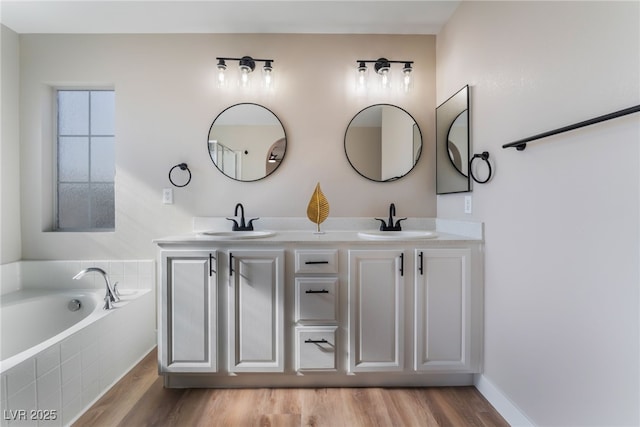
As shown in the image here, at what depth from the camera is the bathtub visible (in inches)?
50.5

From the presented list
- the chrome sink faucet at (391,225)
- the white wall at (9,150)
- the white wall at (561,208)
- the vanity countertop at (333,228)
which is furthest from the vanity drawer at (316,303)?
the white wall at (9,150)

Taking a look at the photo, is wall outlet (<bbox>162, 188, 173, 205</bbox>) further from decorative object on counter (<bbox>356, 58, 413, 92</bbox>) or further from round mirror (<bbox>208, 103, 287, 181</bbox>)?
decorative object on counter (<bbox>356, 58, 413, 92</bbox>)

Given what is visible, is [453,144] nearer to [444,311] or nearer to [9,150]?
[444,311]

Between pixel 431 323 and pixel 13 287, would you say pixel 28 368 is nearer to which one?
pixel 13 287

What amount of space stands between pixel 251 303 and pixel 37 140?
6.97 feet

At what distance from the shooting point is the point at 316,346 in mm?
1759

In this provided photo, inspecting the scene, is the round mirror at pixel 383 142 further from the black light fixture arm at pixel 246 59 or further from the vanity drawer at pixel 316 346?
the vanity drawer at pixel 316 346

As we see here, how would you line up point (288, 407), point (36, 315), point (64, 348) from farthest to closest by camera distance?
point (36, 315), point (288, 407), point (64, 348)

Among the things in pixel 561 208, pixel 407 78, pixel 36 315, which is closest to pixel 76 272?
pixel 36 315

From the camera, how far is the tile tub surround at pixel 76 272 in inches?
89.4

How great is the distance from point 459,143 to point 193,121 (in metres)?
1.90

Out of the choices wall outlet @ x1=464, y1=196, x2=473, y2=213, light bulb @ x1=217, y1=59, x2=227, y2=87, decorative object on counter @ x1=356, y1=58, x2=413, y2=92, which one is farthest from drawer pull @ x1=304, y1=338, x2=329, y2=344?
light bulb @ x1=217, y1=59, x2=227, y2=87

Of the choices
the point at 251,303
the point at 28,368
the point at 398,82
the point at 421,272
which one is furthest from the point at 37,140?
the point at 421,272

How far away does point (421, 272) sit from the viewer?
1.75 metres
